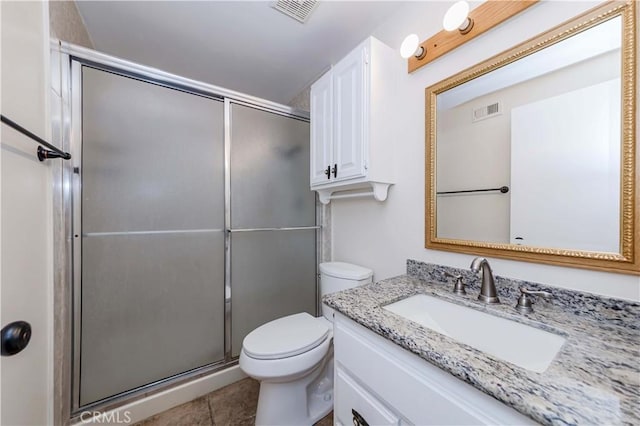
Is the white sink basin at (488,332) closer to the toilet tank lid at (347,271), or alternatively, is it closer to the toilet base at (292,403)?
the toilet tank lid at (347,271)

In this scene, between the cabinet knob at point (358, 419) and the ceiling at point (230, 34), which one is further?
the ceiling at point (230, 34)

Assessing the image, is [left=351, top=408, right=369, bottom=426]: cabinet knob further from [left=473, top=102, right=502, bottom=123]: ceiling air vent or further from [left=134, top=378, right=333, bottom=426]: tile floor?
[left=473, top=102, right=502, bottom=123]: ceiling air vent

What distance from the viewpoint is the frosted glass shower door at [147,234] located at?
122 centimetres

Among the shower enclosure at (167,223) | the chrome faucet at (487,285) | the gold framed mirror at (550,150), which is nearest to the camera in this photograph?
the gold framed mirror at (550,150)

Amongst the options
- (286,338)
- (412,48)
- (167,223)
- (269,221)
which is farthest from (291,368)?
(412,48)

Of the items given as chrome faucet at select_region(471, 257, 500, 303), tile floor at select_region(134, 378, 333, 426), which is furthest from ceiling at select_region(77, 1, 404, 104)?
tile floor at select_region(134, 378, 333, 426)

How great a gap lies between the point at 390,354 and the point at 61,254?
1517mm

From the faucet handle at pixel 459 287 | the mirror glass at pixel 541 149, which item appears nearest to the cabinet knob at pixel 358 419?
the faucet handle at pixel 459 287

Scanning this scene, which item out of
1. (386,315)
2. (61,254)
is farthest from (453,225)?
(61,254)

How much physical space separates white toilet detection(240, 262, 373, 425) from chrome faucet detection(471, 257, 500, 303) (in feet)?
2.61

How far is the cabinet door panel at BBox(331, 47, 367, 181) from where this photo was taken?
1.27 meters

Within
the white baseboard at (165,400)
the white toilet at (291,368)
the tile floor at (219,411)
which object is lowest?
the tile floor at (219,411)

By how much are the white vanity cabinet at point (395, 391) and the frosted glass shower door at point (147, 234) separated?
105cm

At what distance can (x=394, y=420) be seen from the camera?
0.68 m
